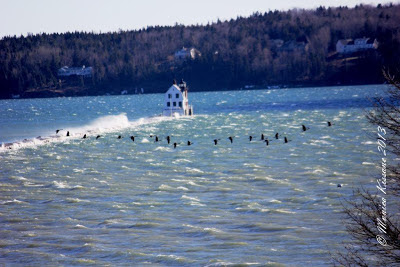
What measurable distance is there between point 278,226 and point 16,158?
32977mm

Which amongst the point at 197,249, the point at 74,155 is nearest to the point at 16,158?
the point at 74,155

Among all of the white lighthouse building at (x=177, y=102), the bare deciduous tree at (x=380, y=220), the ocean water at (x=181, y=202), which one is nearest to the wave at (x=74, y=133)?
the ocean water at (x=181, y=202)

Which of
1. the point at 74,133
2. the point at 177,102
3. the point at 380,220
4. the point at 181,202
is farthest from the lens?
the point at 177,102

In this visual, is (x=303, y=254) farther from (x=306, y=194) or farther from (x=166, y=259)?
(x=306, y=194)

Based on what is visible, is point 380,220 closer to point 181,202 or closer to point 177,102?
point 181,202

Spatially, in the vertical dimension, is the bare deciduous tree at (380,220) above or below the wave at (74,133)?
above

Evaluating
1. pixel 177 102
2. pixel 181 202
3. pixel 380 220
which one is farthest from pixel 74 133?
pixel 380 220

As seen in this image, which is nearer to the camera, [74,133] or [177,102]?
[74,133]

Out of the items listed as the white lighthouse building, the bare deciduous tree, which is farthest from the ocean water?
the white lighthouse building

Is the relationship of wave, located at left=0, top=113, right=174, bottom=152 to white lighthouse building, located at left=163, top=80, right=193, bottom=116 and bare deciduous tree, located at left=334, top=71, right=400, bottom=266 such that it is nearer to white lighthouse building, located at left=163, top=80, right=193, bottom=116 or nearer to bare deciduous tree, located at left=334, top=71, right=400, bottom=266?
white lighthouse building, located at left=163, top=80, right=193, bottom=116

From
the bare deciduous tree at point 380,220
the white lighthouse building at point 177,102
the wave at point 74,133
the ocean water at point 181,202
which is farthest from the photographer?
the white lighthouse building at point 177,102

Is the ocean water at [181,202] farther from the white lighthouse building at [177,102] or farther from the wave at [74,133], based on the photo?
the white lighthouse building at [177,102]

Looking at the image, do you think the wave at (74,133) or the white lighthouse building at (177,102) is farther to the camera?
the white lighthouse building at (177,102)

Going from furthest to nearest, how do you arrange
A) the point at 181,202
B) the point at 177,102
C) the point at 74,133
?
the point at 177,102
the point at 74,133
the point at 181,202
